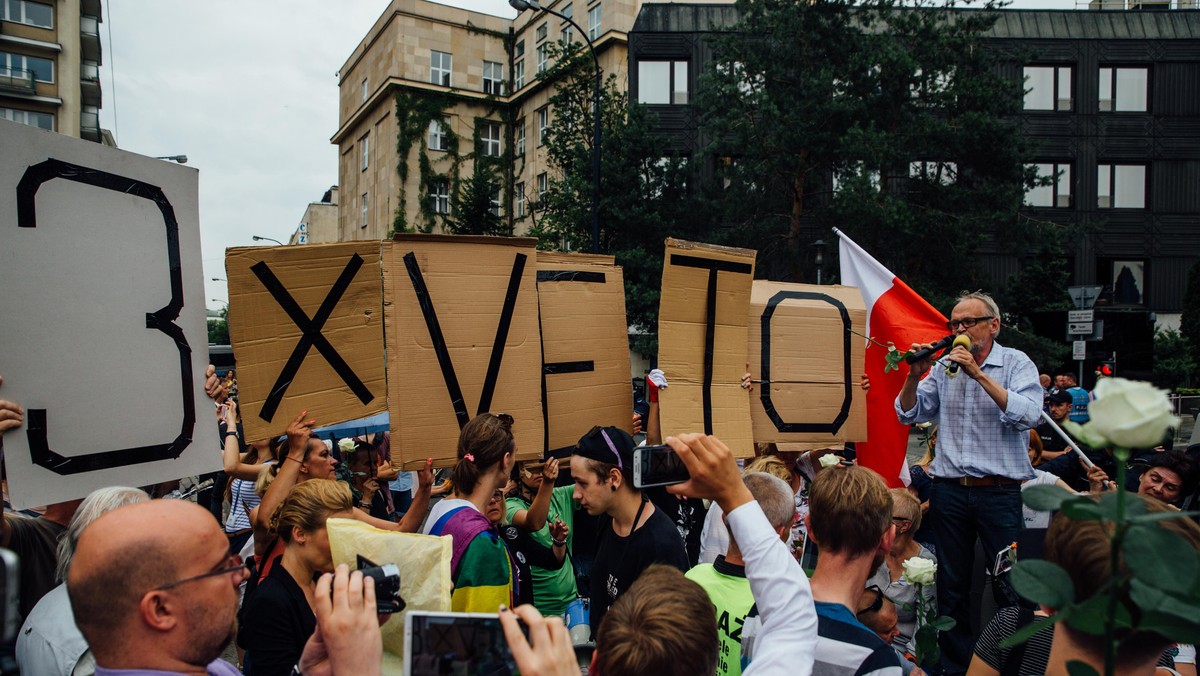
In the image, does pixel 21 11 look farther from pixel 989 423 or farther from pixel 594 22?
pixel 989 423

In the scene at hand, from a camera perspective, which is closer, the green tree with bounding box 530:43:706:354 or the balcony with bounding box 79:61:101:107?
the green tree with bounding box 530:43:706:354

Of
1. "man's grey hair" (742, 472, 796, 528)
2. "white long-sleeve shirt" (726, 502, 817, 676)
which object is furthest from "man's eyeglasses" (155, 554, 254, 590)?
"man's grey hair" (742, 472, 796, 528)

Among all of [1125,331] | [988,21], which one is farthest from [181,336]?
[1125,331]

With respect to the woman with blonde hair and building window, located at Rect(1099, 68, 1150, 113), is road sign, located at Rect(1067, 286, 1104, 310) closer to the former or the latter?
the woman with blonde hair

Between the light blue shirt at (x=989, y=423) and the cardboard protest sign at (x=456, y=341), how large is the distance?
2.31 meters

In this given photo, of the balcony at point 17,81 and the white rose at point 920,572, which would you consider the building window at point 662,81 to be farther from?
the balcony at point 17,81

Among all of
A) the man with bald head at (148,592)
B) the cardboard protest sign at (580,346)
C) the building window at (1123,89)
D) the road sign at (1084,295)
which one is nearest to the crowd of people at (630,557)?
the man with bald head at (148,592)

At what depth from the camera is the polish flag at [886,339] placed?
5.42 m

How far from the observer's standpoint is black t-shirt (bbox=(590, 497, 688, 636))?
10.9 ft

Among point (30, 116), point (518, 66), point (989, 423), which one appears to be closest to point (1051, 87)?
point (518, 66)

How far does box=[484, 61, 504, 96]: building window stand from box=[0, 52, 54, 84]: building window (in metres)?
22.7

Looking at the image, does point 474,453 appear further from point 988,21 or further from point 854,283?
point 988,21

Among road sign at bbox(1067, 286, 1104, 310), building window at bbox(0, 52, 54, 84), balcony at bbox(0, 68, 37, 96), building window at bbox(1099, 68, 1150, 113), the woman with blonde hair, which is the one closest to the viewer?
the woman with blonde hair

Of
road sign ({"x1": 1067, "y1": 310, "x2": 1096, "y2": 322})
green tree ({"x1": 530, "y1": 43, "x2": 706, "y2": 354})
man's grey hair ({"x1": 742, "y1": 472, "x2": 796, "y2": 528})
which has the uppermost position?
green tree ({"x1": 530, "y1": 43, "x2": 706, "y2": 354})
